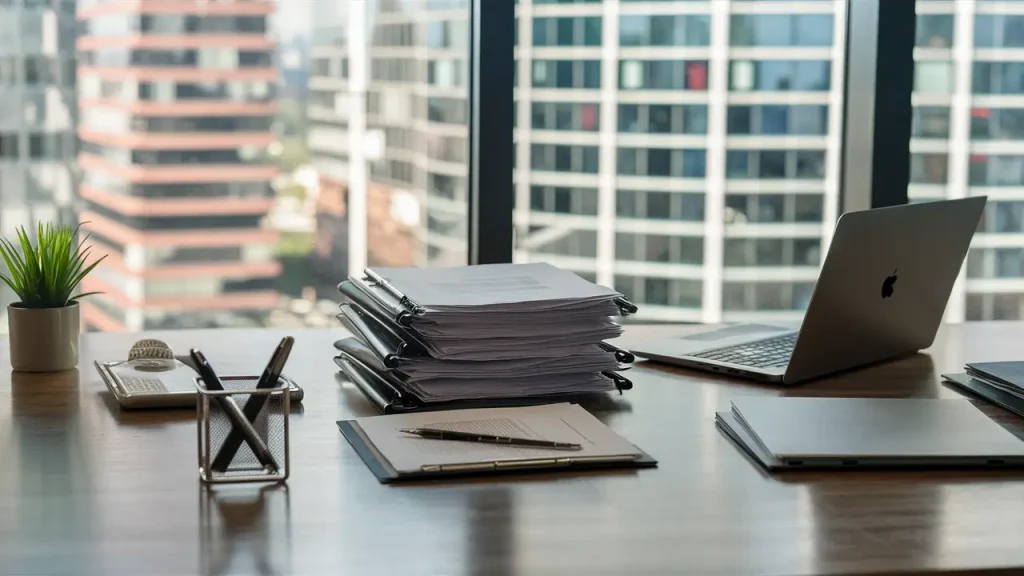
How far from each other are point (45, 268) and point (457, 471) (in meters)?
0.66

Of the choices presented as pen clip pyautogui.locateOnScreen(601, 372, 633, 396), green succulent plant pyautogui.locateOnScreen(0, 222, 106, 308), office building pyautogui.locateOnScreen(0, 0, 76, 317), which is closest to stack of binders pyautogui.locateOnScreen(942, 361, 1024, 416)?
pen clip pyautogui.locateOnScreen(601, 372, 633, 396)

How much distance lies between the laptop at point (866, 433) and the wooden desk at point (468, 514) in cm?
2

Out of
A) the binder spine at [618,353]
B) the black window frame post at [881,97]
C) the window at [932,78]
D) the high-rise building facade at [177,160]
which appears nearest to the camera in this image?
the binder spine at [618,353]

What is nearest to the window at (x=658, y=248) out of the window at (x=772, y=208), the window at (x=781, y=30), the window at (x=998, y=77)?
the window at (x=772, y=208)

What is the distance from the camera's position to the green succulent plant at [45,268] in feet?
4.73

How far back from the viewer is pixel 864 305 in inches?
59.7

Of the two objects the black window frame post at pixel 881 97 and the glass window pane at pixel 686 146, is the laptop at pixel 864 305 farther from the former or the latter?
the glass window pane at pixel 686 146

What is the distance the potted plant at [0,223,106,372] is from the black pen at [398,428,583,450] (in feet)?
1.77

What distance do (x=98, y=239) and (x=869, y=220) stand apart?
1.64m

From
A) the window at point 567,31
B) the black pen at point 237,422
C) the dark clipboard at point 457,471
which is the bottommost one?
the dark clipboard at point 457,471

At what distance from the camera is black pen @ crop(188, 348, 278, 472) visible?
1.07 meters

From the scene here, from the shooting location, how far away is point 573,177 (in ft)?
8.89

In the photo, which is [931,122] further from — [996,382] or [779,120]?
[996,382]

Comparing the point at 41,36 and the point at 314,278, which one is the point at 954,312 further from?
the point at 41,36
